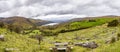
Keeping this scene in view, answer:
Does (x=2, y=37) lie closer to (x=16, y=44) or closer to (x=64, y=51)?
(x=16, y=44)

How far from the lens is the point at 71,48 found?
52250mm

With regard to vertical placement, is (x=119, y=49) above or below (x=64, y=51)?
above

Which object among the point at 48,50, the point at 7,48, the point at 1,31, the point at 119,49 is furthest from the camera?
the point at 1,31

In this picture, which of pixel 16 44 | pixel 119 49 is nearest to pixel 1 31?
pixel 16 44

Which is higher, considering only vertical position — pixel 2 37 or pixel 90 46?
pixel 2 37

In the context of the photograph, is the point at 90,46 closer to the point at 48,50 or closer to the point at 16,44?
the point at 48,50

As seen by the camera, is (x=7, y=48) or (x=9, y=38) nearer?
(x=7, y=48)

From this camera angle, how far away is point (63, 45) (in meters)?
54.7

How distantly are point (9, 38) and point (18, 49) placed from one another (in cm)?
782

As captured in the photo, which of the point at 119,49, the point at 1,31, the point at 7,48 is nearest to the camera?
the point at 119,49

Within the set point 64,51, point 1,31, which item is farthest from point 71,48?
point 1,31

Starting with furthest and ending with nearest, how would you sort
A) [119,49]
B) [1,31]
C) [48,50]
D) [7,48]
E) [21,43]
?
[1,31]
[21,43]
[48,50]
[7,48]
[119,49]

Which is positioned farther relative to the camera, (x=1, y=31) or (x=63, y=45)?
(x=1, y=31)

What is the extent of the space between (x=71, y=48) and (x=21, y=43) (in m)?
10.4
